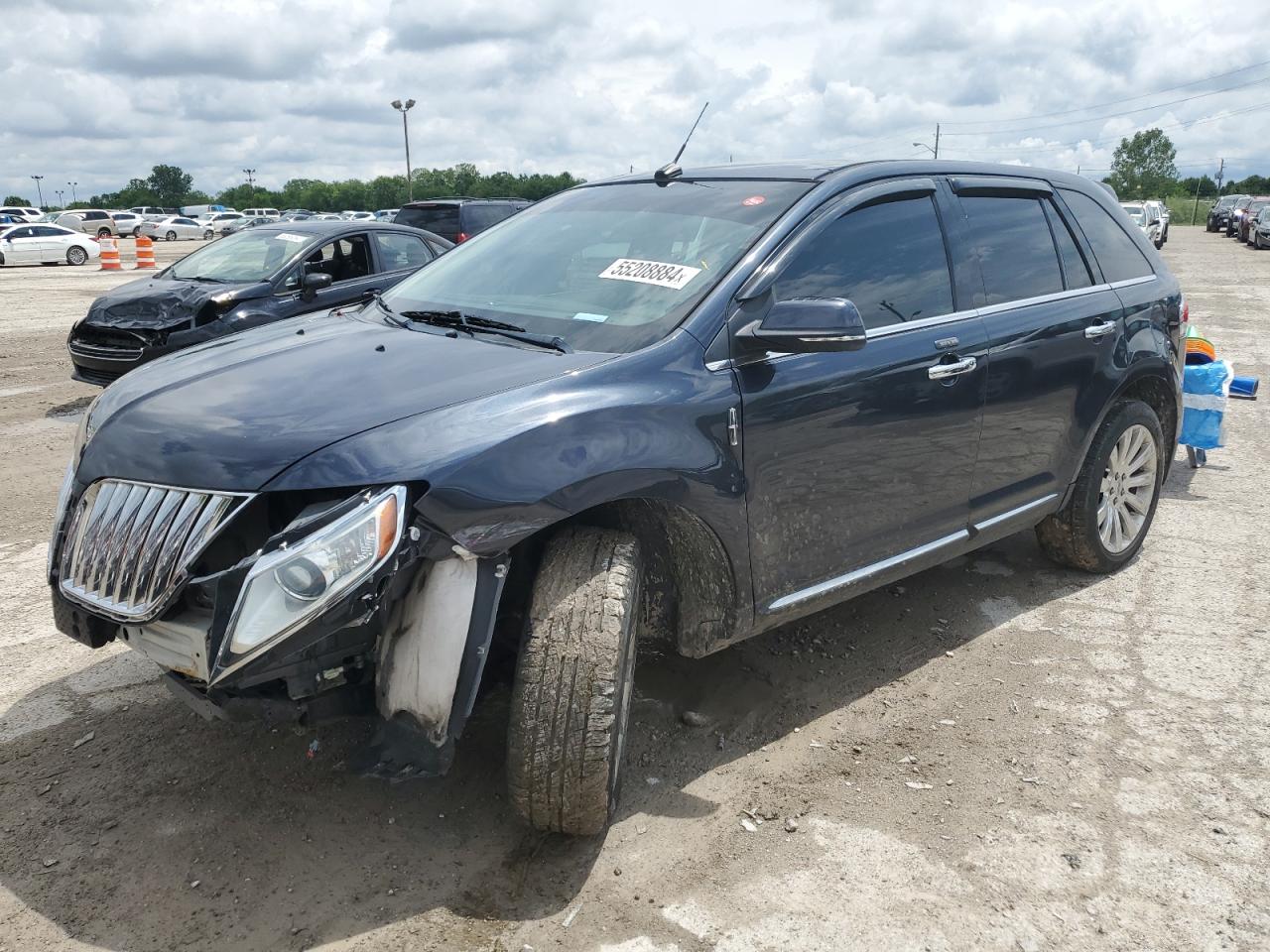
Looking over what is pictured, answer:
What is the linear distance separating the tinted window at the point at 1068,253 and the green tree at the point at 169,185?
111m

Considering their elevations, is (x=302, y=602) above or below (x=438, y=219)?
below

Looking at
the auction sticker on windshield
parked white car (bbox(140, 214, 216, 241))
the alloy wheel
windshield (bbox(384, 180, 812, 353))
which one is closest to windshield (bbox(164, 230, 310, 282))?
windshield (bbox(384, 180, 812, 353))

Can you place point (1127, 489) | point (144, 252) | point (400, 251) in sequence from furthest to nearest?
point (144, 252) → point (400, 251) → point (1127, 489)

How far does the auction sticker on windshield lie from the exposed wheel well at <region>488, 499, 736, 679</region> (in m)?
0.71

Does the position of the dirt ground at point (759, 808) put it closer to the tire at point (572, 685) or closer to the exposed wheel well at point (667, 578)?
the tire at point (572, 685)

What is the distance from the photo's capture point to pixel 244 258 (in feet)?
30.1

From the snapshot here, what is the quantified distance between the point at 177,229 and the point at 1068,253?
54.9 m

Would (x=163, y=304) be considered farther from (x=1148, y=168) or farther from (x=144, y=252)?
(x=1148, y=168)

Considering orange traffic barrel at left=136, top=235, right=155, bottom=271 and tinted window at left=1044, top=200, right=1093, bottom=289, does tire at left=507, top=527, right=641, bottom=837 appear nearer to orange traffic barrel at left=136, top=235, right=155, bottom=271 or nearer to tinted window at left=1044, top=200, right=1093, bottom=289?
tinted window at left=1044, top=200, right=1093, bottom=289

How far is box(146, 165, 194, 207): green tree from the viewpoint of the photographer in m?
103

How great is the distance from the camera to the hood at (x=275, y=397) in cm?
248

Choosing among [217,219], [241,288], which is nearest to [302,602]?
[241,288]

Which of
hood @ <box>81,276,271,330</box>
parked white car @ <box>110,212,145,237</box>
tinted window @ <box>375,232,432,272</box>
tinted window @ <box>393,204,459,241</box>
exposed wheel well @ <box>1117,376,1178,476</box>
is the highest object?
parked white car @ <box>110,212,145,237</box>

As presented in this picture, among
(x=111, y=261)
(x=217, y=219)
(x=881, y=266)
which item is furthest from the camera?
(x=217, y=219)
